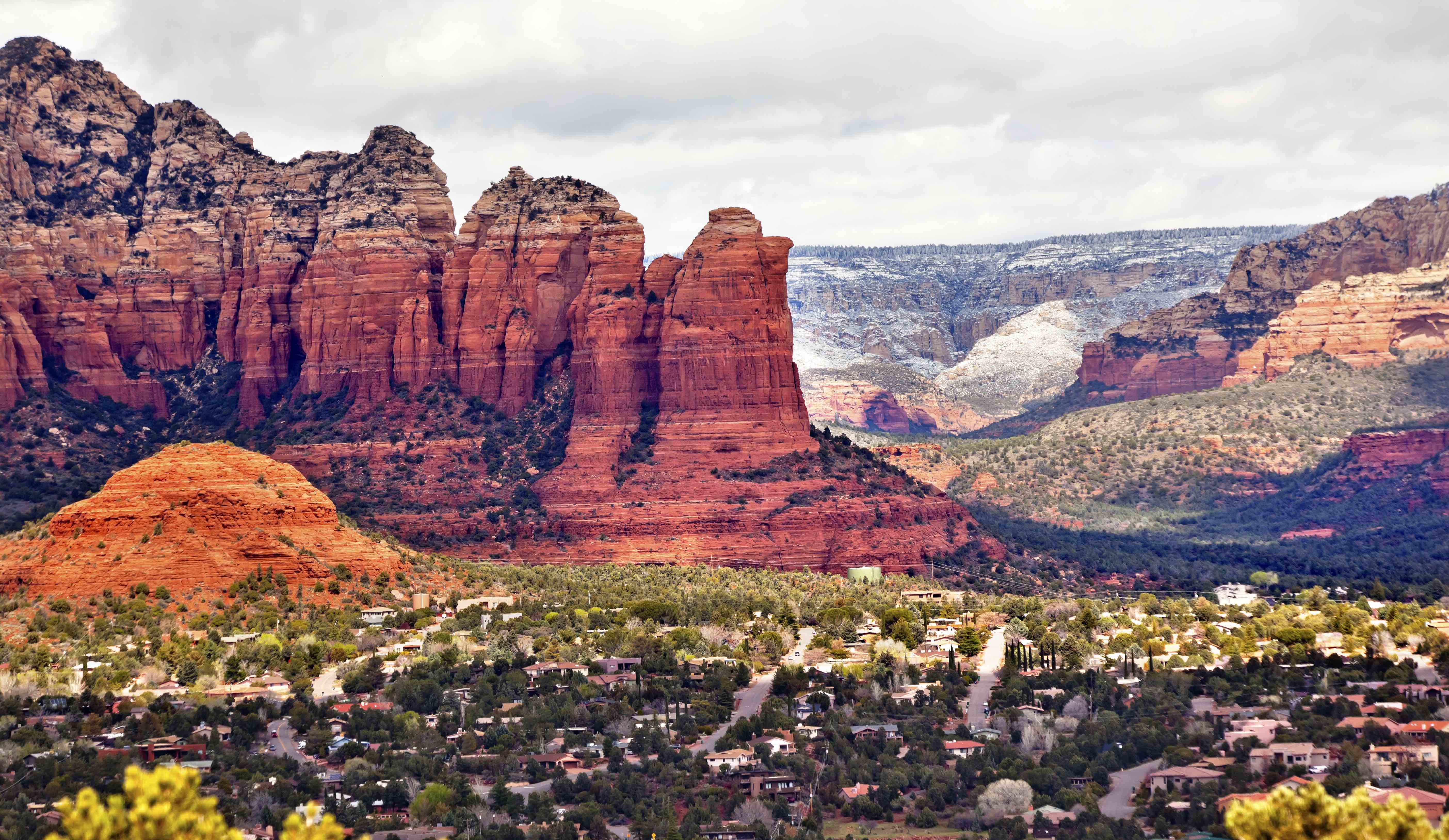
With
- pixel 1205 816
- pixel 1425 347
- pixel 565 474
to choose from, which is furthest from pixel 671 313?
pixel 1425 347

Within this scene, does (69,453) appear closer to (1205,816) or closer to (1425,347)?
(1205,816)

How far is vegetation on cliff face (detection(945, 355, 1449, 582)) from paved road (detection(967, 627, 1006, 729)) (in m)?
39.4

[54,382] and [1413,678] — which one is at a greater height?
[54,382]

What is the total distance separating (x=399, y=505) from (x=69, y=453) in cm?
2330

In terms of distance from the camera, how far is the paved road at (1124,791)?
199 ft

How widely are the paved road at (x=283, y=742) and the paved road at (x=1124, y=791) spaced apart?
2731 centimetres

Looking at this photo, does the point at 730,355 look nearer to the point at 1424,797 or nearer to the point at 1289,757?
the point at 1289,757

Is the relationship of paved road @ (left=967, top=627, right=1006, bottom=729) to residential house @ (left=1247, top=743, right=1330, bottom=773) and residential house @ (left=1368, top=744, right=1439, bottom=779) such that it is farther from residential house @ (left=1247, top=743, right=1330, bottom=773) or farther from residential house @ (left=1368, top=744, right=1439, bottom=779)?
residential house @ (left=1368, top=744, right=1439, bottom=779)

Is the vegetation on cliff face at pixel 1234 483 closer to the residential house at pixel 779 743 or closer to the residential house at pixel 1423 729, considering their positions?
the residential house at pixel 779 743

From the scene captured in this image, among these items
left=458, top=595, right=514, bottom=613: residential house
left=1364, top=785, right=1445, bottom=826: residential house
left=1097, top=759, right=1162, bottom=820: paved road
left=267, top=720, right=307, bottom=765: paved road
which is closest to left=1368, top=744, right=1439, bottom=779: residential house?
left=1364, top=785, right=1445, bottom=826: residential house

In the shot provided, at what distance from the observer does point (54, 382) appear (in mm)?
131625

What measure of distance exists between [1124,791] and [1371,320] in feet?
460

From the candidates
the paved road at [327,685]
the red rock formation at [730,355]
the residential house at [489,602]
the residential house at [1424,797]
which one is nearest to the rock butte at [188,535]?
the residential house at [489,602]

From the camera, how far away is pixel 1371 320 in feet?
630
